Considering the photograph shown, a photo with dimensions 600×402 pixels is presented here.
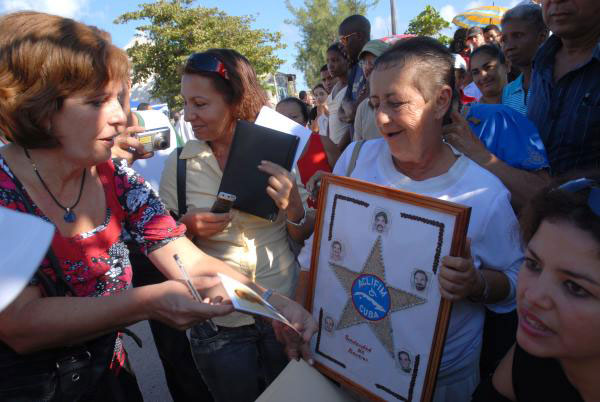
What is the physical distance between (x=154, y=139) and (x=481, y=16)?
32.6 ft

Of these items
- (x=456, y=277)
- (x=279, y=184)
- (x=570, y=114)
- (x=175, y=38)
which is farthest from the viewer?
(x=175, y=38)

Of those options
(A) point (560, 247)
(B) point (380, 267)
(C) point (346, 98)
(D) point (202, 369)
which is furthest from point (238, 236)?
(C) point (346, 98)

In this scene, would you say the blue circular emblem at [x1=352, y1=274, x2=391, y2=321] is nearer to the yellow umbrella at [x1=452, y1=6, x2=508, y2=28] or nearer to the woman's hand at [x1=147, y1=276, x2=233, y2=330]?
the woman's hand at [x1=147, y1=276, x2=233, y2=330]

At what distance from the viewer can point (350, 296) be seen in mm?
1468

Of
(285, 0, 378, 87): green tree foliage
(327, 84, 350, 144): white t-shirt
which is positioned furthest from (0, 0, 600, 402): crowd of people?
(285, 0, 378, 87): green tree foliage

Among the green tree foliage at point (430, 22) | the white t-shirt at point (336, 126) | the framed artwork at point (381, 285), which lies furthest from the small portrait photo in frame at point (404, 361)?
the green tree foliage at point (430, 22)

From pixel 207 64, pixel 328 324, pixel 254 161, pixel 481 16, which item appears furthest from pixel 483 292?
pixel 481 16

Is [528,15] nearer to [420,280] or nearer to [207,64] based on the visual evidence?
[207,64]

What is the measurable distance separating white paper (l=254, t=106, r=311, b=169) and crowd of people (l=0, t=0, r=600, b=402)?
173 mm

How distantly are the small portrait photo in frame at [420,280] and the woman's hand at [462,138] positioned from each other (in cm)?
63

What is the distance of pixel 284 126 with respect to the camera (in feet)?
6.33

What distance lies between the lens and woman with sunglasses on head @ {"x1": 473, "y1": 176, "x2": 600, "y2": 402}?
3.28 feet

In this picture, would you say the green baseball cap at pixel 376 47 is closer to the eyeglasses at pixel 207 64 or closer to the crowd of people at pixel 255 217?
the crowd of people at pixel 255 217

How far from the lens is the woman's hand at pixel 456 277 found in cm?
121
